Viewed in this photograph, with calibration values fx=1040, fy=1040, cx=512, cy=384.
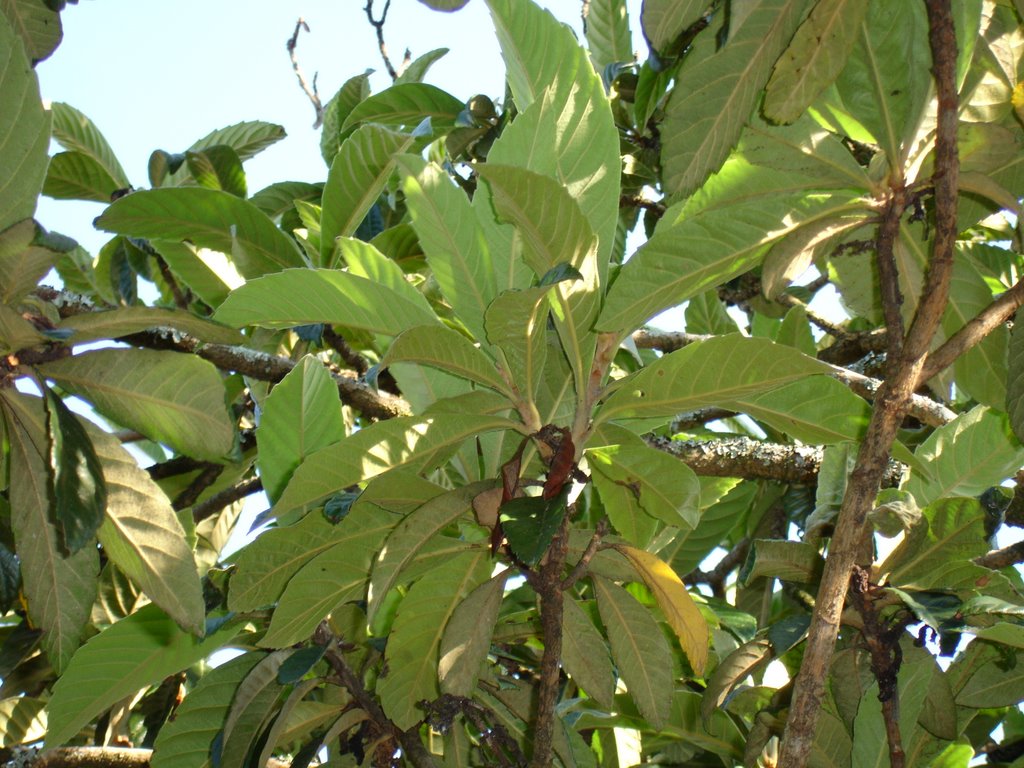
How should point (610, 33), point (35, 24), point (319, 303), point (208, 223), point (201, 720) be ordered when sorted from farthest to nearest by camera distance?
1. point (610, 33)
2. point (208, 223)
3. point (35, 24)
4. point (201, 720)
5. point (319, 303)

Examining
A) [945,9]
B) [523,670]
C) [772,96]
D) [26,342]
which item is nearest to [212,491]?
[523,670]

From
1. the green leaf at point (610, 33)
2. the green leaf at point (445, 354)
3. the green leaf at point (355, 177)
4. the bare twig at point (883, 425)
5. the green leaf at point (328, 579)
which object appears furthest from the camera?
the green leaf at point (610, 33)

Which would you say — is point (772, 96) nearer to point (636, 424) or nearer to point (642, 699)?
point (636, 424)

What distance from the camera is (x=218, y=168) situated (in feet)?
8.71

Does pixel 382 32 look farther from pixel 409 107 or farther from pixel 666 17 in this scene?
pixel 666 17

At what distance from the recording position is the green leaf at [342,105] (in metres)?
2.85

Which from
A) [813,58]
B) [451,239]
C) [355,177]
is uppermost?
[813,58]

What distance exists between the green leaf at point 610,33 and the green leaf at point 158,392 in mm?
1815

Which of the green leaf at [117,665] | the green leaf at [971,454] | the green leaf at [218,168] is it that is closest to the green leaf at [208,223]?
the green leaf at [218,168]

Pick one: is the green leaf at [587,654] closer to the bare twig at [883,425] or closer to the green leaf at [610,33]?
the bare twig at [883,425]

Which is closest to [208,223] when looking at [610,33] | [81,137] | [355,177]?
[355,177]

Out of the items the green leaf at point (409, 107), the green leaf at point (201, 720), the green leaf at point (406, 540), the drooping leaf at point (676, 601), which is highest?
the green leaf at point (409, 107)

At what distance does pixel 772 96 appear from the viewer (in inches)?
52.6

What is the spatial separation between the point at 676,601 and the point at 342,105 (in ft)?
6.37
